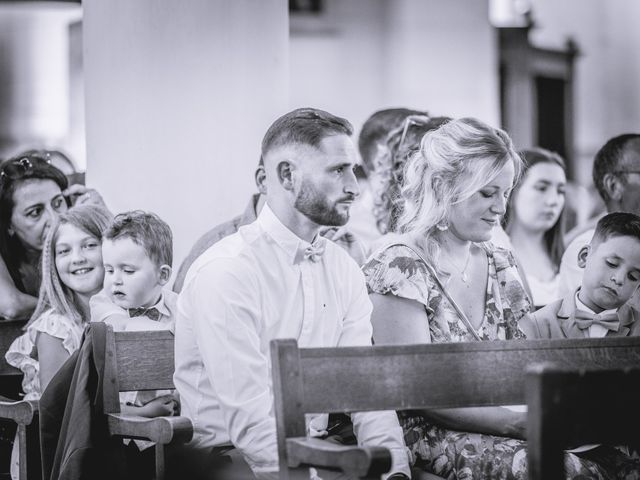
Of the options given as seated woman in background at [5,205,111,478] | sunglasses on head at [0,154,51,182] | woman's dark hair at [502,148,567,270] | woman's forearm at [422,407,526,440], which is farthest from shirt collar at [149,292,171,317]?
woman's dark hair at [502,148,567,270]

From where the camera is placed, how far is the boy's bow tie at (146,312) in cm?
429

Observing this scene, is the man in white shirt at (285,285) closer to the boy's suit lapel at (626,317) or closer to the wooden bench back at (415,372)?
the wooden bench back at (415,372)

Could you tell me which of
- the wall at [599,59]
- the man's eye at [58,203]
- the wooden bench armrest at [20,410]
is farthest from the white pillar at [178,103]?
the wall at [599,59]

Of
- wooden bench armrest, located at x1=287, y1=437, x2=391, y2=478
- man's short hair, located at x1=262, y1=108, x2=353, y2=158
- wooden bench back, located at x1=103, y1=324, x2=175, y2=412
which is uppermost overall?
man's short hair, located at x1=262, y1=108, x2=353, y2=158

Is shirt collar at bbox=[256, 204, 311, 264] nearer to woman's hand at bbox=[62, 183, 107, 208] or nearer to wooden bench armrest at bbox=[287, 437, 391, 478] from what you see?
wooden bench armrest at bbox=[287, 437, 391, 478]

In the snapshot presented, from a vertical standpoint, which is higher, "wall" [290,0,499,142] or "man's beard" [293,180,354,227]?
"wall" [290,0,499,142]

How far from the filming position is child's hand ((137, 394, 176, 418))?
4.14m

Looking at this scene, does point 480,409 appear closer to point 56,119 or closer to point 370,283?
point 370,283

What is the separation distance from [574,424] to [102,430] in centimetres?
161

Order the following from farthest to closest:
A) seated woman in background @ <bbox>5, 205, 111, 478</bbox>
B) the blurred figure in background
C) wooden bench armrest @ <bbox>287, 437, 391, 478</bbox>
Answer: the blurred figure in background
seated woman in background @ <bbox>5, 205, 111, 478</bbox>
wooden bench armrest @ <bbox>287, 437, 391, 478</bbox>

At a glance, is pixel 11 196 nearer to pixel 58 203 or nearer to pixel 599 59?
pixel 58 203

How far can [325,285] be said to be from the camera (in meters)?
3.71

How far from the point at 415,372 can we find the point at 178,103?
7.84 feet

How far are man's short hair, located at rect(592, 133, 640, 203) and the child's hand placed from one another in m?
2.35
